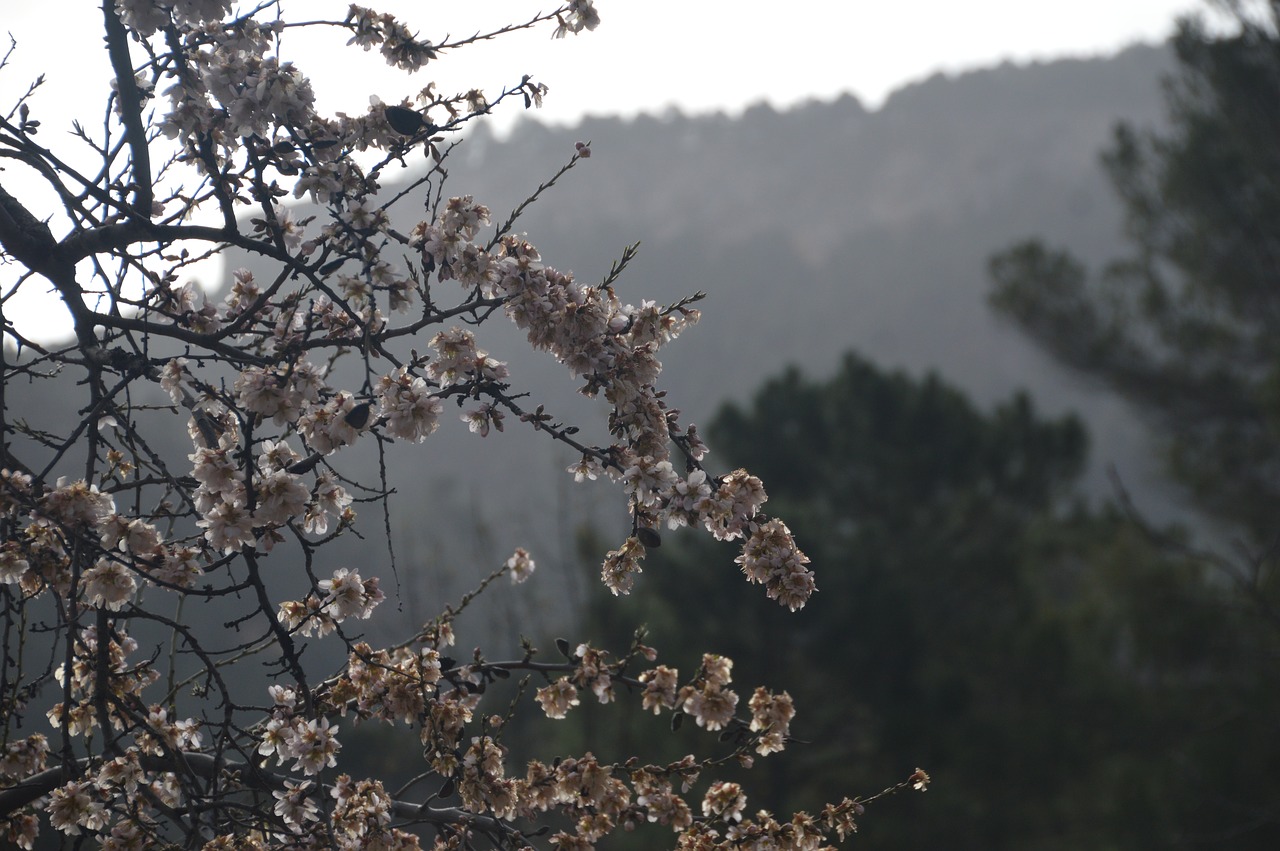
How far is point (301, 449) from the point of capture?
2.54 m

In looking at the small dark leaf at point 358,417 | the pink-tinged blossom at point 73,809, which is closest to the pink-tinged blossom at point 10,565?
the pink-tinged blossom at point 73,809

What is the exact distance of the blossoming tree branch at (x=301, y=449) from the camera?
1.97m

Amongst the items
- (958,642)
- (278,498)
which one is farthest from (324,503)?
(958,642)

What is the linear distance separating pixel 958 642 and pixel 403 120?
29.4 ft

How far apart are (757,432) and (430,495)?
30.6m

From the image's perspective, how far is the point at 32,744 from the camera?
2.33 metres

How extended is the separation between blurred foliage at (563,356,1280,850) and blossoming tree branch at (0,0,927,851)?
6945mm

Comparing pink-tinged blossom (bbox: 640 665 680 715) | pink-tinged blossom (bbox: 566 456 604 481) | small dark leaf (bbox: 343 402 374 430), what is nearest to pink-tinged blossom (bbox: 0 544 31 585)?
small dark leaf (bbox: 343 402 374 430)

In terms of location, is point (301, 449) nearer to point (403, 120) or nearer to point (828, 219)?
point (403, 120)

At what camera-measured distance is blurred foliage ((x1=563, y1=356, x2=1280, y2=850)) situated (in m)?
8.50

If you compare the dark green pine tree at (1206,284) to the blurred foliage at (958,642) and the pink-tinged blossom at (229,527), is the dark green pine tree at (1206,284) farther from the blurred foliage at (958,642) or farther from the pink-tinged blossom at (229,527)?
the pink-tinged blossom at (229,527)

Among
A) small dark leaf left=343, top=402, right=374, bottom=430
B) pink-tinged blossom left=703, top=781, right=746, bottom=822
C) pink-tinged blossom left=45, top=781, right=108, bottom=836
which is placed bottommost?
pink-tinged blossom left=703, top=781, right=746, bottom=822

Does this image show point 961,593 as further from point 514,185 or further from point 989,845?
point 514,185

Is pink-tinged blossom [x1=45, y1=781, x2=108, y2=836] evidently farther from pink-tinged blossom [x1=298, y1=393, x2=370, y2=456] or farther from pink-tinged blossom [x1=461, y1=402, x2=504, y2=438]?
pink-tinged blossom [x1=461, y1=402, x2=504, y2=438]
